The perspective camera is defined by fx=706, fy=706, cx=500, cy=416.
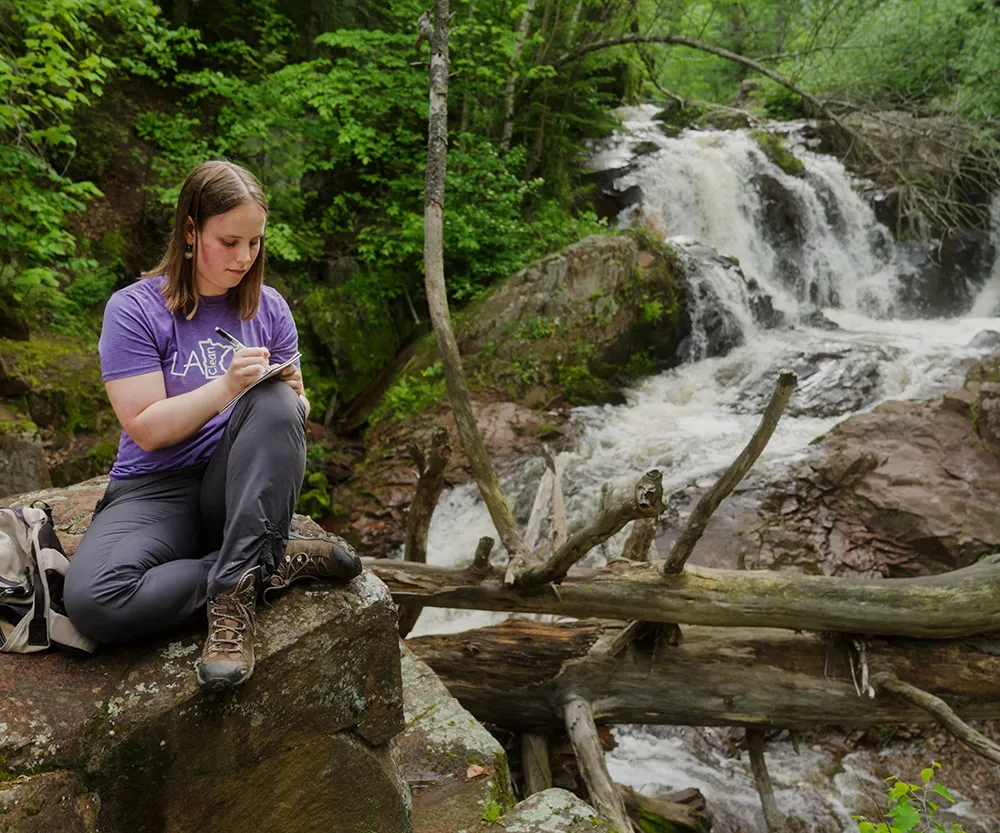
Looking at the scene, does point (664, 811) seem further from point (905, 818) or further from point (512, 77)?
point (512, 77)

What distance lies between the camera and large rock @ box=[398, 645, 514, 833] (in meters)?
2.83

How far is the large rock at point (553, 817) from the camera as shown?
2658 mm

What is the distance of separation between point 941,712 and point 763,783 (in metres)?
1.00

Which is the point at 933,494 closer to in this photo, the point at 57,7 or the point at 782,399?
the point at 782,399

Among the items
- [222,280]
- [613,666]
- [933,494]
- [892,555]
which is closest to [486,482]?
[613,666]

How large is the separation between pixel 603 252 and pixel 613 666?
20.1 ft

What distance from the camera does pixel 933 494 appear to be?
6.06 metres

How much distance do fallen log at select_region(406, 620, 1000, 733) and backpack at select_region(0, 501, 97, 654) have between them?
8.37ft

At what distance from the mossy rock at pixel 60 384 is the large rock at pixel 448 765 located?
4296mm

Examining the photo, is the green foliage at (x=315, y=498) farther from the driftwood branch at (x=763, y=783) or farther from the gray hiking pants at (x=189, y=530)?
the gray hiking pants at (x=189, y=530)

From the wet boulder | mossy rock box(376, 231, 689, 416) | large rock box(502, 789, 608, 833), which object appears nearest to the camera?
large rock box(502, 789, 608, 833)

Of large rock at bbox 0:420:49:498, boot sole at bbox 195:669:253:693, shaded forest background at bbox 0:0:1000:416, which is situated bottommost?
large rock at bbox 0:420:49:498

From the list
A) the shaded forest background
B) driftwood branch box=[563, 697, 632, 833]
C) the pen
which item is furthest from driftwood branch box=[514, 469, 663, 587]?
the shaded forest background

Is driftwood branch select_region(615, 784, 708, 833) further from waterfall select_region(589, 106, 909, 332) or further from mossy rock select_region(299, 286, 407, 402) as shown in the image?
waterfall select_region(589, 106, 909, 332)
